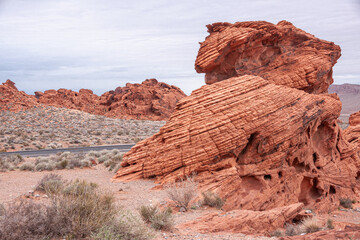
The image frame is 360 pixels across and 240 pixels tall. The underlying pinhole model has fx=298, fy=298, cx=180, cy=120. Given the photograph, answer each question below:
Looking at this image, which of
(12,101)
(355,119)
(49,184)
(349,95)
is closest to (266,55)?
(49,184)

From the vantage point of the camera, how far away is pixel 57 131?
131 ft

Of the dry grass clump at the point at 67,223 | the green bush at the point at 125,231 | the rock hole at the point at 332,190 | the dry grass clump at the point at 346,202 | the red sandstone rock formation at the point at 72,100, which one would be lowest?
the dry grass clump at the point at 346,202

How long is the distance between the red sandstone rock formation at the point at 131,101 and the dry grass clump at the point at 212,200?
55811mm

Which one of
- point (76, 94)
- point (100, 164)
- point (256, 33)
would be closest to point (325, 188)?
point (256, 33)

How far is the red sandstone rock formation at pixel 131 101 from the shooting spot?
66.9 m

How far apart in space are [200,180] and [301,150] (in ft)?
16.9

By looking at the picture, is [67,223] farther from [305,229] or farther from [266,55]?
[266,55]

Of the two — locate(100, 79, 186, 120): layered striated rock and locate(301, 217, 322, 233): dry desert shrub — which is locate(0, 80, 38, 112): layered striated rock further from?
locate(301, 217, 322, 233): dry desert shrub

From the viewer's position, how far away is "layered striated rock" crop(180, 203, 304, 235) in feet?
27.4

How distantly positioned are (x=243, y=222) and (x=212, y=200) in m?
1.54

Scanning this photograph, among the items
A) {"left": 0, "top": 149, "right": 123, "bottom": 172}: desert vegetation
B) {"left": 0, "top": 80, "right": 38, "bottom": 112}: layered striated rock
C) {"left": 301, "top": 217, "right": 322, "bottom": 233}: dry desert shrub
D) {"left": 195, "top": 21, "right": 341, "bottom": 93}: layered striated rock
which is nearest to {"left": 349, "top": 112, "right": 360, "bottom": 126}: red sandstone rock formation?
{"left": 195, "top": 21, "right": 341, "bottom": 93}: layered striated rock

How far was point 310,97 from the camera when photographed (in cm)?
1402

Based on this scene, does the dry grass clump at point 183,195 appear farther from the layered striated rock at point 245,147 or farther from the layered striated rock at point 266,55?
the layered striated rock at point 266,55

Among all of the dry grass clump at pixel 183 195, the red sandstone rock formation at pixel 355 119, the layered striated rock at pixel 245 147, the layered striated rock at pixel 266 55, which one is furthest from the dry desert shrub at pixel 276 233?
the red sandstone rock formation at pixel 355 119
